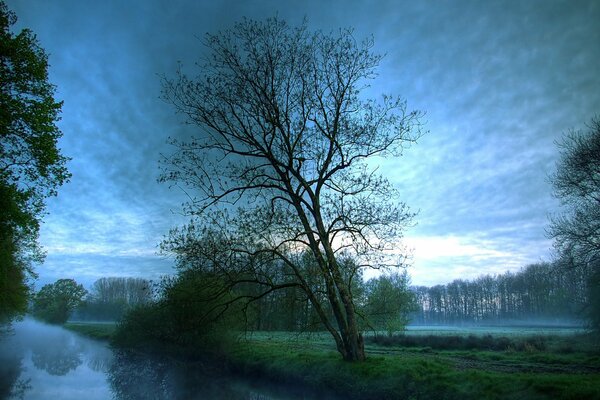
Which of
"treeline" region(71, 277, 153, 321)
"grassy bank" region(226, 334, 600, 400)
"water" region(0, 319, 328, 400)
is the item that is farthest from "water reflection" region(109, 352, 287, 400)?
"treeline" region(71, 277, 153, 321)

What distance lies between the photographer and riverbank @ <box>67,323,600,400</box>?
1212cm

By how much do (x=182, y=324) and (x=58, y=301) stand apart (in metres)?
84.8

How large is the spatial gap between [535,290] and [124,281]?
147 metres

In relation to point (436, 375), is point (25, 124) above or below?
above

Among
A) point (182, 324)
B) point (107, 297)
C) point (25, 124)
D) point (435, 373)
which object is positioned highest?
point (25, 124)

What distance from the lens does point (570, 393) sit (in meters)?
10.7

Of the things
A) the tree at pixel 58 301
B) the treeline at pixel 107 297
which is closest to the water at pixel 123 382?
the tree at pixel 58 301

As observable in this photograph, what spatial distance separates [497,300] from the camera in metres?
111

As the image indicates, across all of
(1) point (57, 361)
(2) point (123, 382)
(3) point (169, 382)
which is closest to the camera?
(3) point (169, 382)

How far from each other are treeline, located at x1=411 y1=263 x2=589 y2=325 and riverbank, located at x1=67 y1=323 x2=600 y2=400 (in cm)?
4885

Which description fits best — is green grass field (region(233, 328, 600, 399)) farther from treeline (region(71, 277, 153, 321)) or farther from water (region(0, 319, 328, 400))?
treeline (region(71, 277, 153, 321))

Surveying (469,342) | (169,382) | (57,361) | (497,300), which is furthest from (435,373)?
(497,300)

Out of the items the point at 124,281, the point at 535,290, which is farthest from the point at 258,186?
the point at 124,281

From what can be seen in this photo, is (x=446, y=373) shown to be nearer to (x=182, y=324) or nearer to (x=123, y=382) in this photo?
(x=123, y=382)
